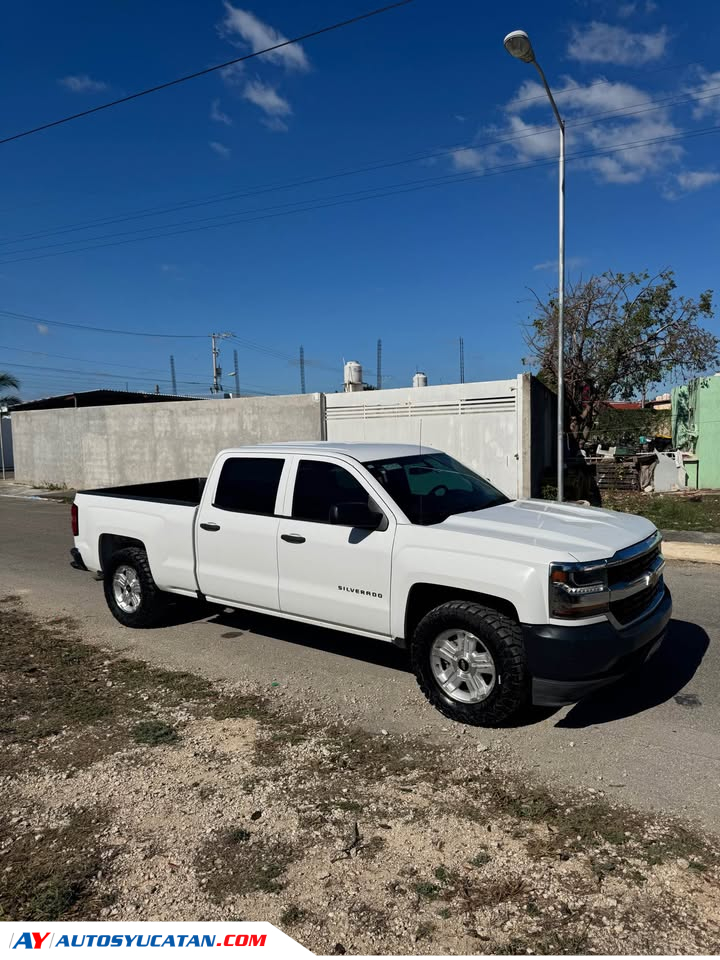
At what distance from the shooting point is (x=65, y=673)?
528 cm

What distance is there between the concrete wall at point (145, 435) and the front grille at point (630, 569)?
1334cm

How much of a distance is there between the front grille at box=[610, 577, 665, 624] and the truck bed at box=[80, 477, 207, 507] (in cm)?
411

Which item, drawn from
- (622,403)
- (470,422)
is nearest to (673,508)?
(470,422)

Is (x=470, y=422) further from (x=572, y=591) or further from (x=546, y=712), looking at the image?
(x=572, y=591)

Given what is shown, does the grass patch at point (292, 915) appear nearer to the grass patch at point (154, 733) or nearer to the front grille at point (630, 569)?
the grass patch at point (154, 733)

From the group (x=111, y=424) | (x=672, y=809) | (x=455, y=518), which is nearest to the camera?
(x=672, y=809)

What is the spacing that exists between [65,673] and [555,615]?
3.93 meters

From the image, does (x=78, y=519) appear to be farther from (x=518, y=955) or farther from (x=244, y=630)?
(x=518, y=955)

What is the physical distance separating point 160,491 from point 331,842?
4.92 metres

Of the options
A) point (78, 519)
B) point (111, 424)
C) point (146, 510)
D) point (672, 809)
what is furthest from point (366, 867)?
point (111, 424)

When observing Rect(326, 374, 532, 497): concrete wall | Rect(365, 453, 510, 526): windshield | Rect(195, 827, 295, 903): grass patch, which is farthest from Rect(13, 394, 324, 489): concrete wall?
Rect(195, 827, 295, 903): grass patch

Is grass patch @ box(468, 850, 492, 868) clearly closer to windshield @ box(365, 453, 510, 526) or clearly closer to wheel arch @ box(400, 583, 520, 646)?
wheel arch @ box(400, 583, 520, 646)

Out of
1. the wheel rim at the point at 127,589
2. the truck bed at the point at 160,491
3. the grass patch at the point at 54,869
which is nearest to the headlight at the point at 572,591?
the grass patch at the point at 54,869

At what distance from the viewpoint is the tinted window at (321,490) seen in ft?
16.2
